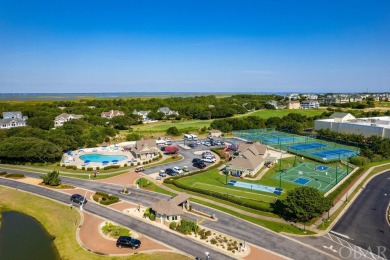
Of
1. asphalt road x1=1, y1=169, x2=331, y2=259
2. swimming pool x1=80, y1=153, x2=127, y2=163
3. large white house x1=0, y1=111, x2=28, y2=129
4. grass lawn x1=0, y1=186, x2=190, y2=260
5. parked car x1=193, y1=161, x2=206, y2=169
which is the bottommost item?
grass lawn x1=0, y1=186, x2=190, y2=260

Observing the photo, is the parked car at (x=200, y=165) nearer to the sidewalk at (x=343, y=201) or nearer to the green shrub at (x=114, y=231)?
the sidewalk at (x=343, y=201)

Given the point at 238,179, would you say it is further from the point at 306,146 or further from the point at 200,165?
the point at 306,146

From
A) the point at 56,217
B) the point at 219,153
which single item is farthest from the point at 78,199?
the point at 219,153

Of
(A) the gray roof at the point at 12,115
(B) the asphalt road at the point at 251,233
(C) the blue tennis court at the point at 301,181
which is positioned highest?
(A) the gray roof at the point at 12,115

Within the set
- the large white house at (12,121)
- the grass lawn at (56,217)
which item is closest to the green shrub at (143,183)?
the grass lawn at (56,217)

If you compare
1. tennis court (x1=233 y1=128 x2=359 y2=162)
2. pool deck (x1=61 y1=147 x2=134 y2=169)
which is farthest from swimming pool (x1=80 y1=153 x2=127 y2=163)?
tennis court (x1=233 y1=128 x2=359 y2=162)

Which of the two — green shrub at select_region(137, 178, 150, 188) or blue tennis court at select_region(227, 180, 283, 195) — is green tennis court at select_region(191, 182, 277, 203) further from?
green shrub at select_region(137, 178, 150, 188)

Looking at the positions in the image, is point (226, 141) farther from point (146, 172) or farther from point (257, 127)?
point (146, 172)
